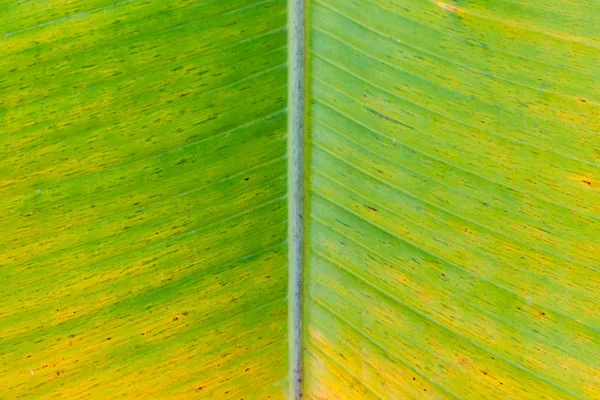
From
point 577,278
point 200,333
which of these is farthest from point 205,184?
point 577,278

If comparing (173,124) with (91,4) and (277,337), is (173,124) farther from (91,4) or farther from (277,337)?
(277,337)

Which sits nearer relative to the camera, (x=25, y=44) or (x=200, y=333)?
(x=25, y=44)

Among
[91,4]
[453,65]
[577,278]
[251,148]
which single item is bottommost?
[577,278]

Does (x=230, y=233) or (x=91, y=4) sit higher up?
(x=91, y=4)

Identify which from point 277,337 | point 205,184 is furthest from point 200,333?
point 205,184

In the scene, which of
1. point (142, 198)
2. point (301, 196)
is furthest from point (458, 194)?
point (142, 198)

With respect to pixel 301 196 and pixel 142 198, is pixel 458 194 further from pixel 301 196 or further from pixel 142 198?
pixel 142 198

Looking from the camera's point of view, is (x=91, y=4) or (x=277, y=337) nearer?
(x=91, y=4)

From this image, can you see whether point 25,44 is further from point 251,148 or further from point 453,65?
point 453,65

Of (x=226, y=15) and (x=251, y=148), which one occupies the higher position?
(x=226, y=15)
